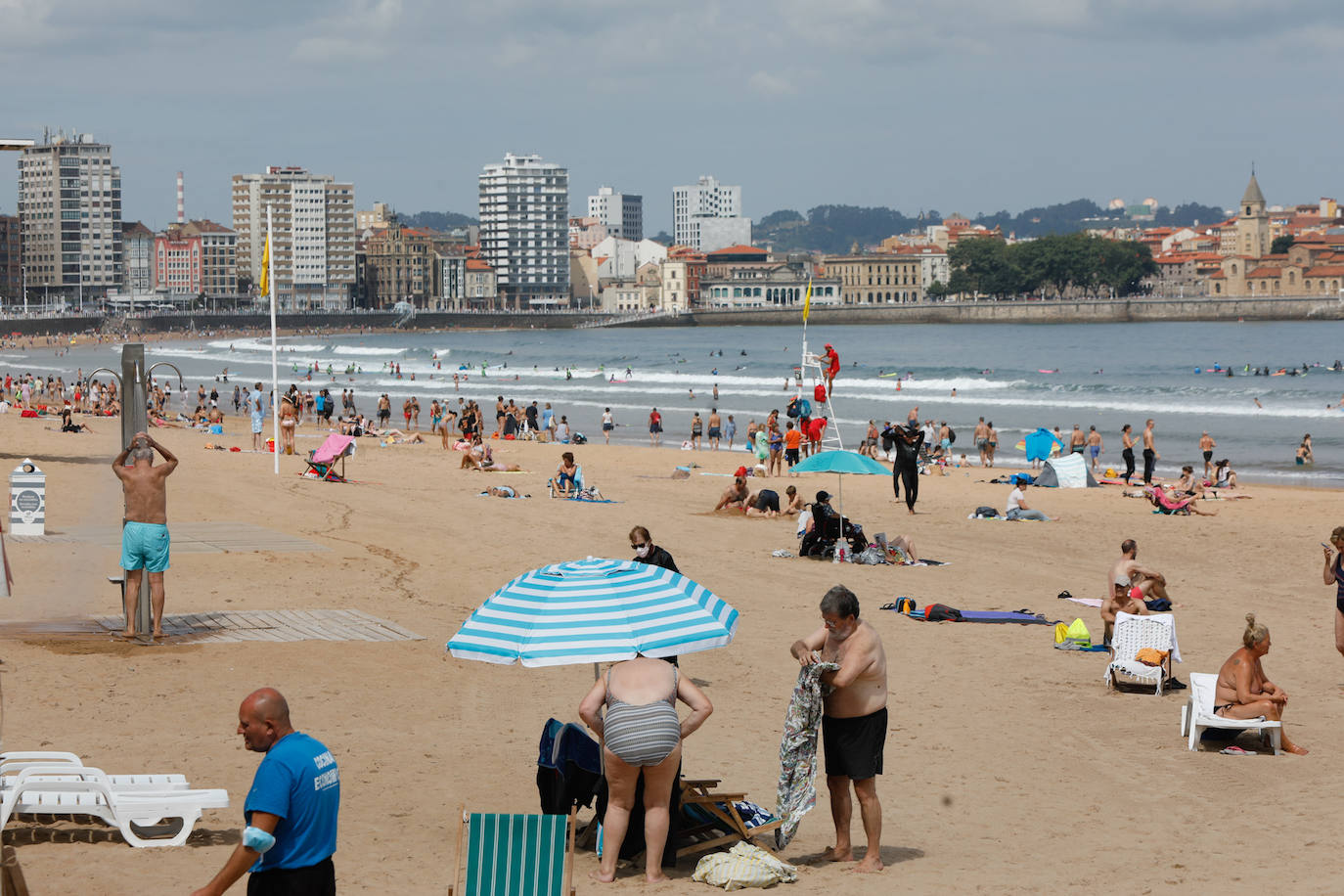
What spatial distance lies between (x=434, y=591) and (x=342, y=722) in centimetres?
428

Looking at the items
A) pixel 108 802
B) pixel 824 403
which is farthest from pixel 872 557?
pixel 824 403

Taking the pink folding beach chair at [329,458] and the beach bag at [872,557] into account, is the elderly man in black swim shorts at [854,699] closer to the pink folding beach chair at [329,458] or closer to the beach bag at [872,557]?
the beach bag at [872,557]

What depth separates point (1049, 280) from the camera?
169m

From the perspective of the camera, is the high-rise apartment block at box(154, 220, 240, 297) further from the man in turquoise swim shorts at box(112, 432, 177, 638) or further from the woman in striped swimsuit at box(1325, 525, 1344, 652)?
the woman in striped swimsuit at box(1325, 525, 1344, 652)

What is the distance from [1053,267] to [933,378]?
106910 mm

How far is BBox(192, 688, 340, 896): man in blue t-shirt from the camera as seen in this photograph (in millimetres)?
3898

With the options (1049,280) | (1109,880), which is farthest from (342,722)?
(1049,280)

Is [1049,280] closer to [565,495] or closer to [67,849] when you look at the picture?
[565,495]

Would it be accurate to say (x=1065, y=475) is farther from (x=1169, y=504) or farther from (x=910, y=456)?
(x=910, y=456)

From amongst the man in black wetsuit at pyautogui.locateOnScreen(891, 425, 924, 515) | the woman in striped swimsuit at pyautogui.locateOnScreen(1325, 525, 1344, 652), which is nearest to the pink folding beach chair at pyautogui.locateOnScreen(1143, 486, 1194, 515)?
the man in black wetsuit at pyautogui.locateOnScreen(891, 425, 924, 515)

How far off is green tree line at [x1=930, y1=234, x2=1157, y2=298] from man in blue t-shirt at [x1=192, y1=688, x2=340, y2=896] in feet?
557

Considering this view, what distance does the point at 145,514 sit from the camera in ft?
30.0

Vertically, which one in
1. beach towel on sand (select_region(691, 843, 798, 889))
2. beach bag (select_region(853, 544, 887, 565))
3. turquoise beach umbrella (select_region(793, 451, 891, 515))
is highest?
turquoise beach umbrella (select_region(793, 451, 891, 515))

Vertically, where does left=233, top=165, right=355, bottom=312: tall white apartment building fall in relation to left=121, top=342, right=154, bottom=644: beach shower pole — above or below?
above
